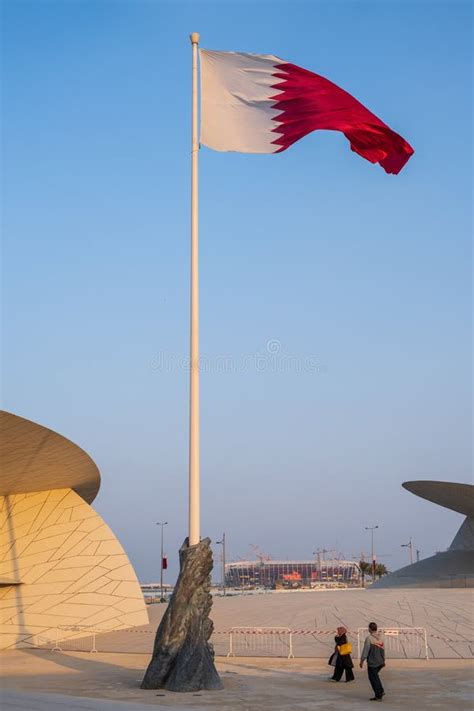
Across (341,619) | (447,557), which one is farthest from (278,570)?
(341,619)

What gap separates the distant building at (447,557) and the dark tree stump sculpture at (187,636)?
2703cm

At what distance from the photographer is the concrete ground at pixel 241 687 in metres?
10.2

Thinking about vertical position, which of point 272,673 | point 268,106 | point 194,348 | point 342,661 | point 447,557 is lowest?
point 272,673

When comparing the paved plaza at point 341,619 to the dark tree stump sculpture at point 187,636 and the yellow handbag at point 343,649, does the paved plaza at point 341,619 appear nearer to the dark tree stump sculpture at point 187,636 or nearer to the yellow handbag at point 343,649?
the yellow handbag at point 343,649

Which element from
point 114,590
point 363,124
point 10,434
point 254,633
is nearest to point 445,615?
point 254,633

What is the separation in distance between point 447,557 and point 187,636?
1407 inches

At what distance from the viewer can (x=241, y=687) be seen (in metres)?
12.1

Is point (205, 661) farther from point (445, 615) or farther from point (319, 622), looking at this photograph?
point (445, 615)

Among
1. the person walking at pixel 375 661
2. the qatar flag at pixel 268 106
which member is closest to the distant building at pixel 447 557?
the person walking at pixel 375 661

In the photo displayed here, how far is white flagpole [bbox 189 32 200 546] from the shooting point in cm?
1256

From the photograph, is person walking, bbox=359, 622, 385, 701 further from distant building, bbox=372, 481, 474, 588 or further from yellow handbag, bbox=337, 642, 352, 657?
distant building, bbox=372, 481, 474, 588

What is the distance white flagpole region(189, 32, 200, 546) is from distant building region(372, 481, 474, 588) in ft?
89.8

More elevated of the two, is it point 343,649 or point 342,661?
point 343,649

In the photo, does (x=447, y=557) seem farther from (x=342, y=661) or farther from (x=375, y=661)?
(x=375, y=661)
